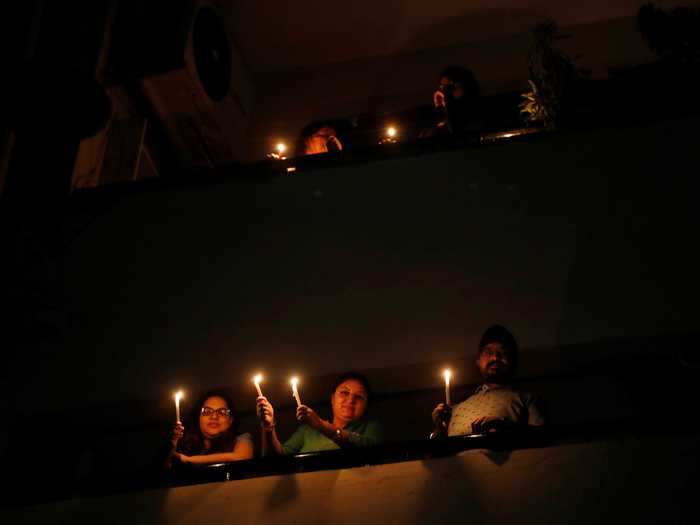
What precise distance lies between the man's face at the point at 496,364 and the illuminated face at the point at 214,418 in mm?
1446

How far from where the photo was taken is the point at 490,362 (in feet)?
12.0

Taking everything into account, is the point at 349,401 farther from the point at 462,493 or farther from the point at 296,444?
the point at 462,493

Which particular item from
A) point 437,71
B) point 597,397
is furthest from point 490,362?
point 437,71

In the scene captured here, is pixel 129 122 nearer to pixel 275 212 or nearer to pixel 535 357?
pixel 275 212

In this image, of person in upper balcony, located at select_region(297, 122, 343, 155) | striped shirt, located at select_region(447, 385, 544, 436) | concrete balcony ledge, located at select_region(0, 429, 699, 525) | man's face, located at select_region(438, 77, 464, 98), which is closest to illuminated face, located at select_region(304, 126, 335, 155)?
person in upper balcony, located at select_region(297, 122, 343, 155)

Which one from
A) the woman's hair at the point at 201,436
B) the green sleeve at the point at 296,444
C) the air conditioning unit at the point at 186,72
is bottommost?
the green sleeve at the point at 296,444

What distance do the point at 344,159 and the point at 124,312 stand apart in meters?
1.77

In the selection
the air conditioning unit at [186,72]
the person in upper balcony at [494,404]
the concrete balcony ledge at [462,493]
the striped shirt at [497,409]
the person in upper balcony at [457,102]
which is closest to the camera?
the concrete balcony ledge at [462,493]

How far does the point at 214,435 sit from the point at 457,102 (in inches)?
116

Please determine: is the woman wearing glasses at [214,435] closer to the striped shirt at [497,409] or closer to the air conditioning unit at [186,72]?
the striped shirt at [497,409]

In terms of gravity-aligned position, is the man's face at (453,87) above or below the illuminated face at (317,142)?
above

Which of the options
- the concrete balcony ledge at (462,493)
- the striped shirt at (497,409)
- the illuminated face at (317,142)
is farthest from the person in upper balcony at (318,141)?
the concrete balcony ledge at (462,493)

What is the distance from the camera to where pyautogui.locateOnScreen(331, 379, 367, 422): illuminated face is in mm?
3883

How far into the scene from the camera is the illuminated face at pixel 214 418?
3861 mm
